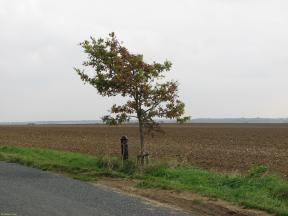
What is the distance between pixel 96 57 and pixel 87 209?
8.54 meters

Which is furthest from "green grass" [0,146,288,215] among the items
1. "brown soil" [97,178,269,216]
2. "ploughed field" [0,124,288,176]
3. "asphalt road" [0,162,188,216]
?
"ploughed field" [0,124,288,176]

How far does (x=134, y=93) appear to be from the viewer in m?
17.9

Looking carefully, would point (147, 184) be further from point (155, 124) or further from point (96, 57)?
point (96, 57)

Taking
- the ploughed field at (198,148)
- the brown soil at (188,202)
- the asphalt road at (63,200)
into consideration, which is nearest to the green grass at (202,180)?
the brown soil at (188,202)

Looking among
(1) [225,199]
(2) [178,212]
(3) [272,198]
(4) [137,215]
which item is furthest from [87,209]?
(3) [272,198]

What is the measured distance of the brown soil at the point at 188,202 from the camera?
10789 mm

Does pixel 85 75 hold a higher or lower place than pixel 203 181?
higher

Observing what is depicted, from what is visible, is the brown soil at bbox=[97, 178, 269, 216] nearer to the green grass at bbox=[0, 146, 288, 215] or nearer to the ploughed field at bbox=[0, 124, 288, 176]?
the green grass at bbox=[0, 146, 288, 215]

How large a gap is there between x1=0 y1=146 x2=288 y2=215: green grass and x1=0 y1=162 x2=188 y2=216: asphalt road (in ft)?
5.10

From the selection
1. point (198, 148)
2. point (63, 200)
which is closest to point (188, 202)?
point (63, 200)

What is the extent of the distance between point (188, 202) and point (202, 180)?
361cm

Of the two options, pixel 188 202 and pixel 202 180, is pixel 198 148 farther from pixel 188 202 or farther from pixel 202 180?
pixel 188 202

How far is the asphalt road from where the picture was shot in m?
10.1

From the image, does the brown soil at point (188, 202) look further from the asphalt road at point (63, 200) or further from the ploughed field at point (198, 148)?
the ploughed field at point (198, 148)
